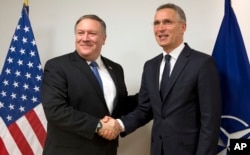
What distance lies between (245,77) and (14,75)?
1.80 meters

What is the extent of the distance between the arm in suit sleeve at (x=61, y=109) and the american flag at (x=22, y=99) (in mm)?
471

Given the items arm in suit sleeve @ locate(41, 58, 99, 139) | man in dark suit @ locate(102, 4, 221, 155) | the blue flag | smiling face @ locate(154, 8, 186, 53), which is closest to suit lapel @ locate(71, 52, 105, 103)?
arm in suit sleeve @ locate(41, 58, 99, 139)

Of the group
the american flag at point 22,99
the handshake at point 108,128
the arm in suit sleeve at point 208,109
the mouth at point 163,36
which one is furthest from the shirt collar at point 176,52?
the american flag at point 22,99

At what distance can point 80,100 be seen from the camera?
1936 mm

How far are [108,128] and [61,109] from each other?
34cm

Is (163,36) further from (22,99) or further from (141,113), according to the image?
(22,99)

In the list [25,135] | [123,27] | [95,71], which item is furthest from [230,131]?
[25,135]

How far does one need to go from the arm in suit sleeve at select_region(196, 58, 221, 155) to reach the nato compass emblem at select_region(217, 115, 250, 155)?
13.2 inches

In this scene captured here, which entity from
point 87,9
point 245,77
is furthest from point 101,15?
point 245,77

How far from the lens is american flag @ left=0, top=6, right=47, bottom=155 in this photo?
7.73 feet

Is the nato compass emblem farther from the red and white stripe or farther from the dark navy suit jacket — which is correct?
the red and white stripe

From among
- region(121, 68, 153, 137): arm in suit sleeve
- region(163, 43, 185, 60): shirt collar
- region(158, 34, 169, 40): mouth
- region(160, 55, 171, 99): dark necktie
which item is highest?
region(158, 34, 169, 40): mouth

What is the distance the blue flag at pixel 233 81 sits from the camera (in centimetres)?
197

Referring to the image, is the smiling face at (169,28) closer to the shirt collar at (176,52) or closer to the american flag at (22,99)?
the shirt collar at (176,52)
